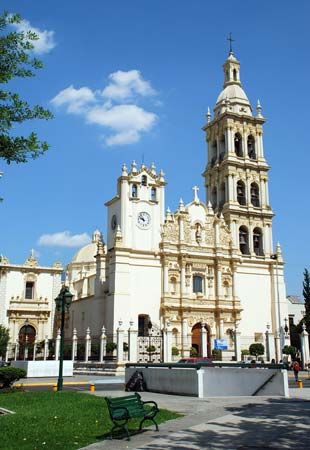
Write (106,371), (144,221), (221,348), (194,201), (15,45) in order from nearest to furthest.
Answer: (15,45) → (106,371) → (221,348) → (144,221) → (194,201)

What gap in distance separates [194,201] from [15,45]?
40.6 meters

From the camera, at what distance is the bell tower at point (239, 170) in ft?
179

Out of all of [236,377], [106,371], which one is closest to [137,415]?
[236,377]

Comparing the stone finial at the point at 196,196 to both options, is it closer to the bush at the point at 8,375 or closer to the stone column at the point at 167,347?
the stone column at the point at 167,347

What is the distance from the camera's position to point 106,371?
3625 centimetres

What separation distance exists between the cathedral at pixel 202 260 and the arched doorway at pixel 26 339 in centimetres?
493

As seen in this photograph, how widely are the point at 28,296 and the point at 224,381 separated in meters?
39.2

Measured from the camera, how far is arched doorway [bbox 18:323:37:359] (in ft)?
164

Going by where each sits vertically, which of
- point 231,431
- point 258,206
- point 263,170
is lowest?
point 231,431

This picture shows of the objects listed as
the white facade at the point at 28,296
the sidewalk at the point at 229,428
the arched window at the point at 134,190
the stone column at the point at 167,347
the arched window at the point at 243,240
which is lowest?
the sidewalk at the point at 229,428

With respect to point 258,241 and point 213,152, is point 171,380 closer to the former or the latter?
point 258,241

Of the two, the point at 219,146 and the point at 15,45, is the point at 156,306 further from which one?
the point at 15,45

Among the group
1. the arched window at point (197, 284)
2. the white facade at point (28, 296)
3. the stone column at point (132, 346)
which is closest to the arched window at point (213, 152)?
the arched window at point (197, 284)

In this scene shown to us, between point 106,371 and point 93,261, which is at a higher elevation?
point 93,261
